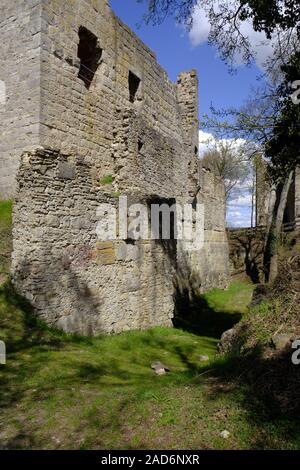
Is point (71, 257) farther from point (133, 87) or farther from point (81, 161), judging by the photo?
point (133, 87)

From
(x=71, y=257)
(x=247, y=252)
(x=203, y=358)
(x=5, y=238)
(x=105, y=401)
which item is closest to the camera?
(x=105, y=401)

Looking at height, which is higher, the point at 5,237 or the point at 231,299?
the point at 5,237

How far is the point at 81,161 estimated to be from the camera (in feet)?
24.9

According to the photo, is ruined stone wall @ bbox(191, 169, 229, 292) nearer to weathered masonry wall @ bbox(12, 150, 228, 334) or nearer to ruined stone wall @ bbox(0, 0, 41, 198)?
weathered masonry wall @ bbox(12, 150, 228, 334)

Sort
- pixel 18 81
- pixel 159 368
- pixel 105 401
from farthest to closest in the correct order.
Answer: pixel 18 81 < pixel 159 368 < pixel 105 401

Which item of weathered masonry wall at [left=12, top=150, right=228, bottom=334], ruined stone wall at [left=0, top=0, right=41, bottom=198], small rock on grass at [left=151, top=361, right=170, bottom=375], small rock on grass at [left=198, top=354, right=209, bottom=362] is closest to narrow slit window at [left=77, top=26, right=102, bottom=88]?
ruined stone wall at [left=0, top=0, right=41, bottom=198]

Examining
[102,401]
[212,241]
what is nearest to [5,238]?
[102,401]

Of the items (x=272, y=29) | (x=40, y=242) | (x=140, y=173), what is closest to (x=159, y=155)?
(x=140, y=173)

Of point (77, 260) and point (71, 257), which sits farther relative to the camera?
point (77, 260)

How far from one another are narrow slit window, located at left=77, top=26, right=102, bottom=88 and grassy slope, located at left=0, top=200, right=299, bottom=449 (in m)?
7.22

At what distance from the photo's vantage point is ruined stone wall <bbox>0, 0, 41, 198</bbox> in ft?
30.8

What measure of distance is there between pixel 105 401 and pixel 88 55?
10563 millimetres

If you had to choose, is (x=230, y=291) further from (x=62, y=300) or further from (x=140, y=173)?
(x=62, y=300)
